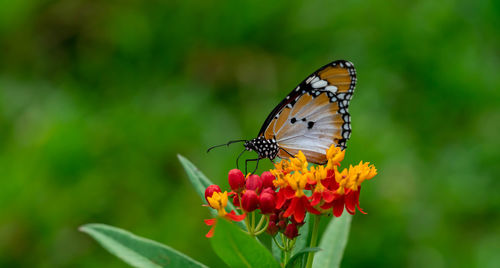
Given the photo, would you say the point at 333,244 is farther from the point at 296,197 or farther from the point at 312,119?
the point at 312,119

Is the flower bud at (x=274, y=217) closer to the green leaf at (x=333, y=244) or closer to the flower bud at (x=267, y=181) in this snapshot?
the flower bud at (x=267, y=181)

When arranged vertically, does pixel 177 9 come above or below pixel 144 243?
above

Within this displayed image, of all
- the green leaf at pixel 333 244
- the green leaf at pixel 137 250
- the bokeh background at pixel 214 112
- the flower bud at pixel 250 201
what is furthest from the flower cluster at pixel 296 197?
the bokeh background at pixel 214 112

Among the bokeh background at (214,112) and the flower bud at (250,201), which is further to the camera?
the bokeh background at (214,112)

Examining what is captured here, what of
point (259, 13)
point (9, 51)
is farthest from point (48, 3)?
point (259, 13)

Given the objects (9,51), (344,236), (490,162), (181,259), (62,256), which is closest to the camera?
(181,259)

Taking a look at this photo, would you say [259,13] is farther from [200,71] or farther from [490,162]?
[490,162]

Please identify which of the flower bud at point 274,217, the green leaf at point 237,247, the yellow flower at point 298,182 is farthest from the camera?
the flower bud at point 274,217
